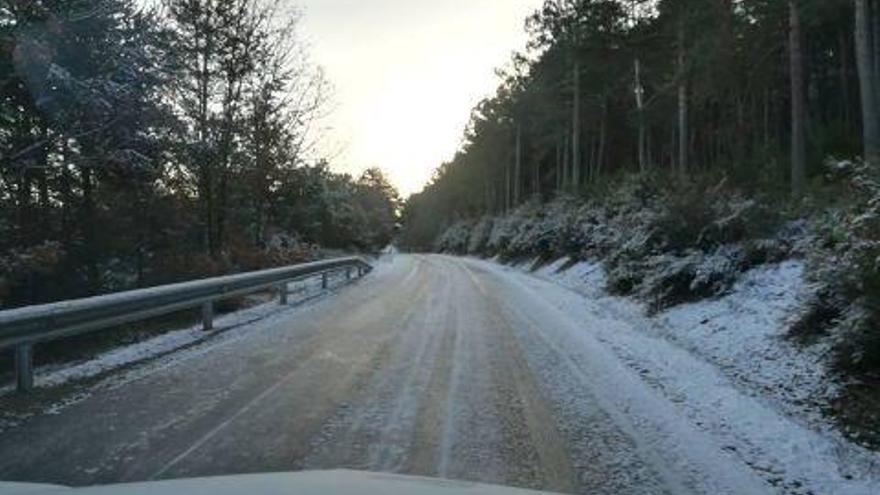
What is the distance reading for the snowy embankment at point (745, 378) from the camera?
7.11m

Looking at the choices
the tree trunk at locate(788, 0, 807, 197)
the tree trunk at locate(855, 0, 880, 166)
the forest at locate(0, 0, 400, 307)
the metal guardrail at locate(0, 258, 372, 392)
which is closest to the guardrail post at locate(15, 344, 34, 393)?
the metal guardrail at locate(0, 258, 372, 392)

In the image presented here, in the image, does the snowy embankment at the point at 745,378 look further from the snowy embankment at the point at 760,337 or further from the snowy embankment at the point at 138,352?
the snowy embankment at the point at 138,352

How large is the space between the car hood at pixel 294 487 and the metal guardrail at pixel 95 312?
20.1 ft

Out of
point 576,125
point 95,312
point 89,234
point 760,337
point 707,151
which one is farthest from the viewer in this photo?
point 707,151

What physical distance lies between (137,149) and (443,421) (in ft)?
39.9

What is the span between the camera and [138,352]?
12266 mm

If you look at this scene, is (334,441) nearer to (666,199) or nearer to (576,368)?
(576,368)

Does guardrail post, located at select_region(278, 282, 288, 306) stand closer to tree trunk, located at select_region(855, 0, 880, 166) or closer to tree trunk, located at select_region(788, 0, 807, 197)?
tree trunk, located at select_region(855, 0, 880, 166)

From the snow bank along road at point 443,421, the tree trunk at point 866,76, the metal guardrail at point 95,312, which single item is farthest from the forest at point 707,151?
the metal guardrail at point 95,312

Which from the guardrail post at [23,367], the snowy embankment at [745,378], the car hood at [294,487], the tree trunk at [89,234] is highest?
the tree trunk at [89,234]

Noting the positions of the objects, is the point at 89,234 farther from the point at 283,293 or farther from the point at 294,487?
the point at 294,487

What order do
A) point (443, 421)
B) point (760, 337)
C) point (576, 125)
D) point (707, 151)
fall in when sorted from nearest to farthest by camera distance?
1. point (443, 421)
2. point (760, 337)
3. point (576, 125)
4. point (707, 151)

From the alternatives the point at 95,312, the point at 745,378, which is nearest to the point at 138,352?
the point at 95,312

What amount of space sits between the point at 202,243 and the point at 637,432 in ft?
70.7
